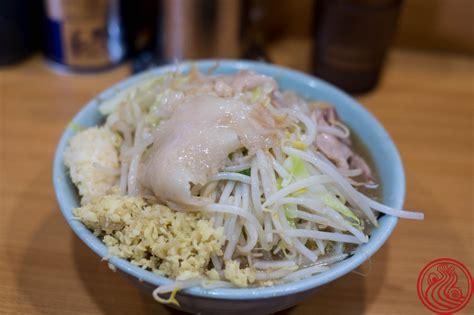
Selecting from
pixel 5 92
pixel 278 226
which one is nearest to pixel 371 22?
pixel 278 226

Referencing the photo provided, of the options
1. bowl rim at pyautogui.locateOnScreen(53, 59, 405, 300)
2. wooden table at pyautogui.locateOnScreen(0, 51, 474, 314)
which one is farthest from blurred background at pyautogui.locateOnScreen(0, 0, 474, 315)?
bowl rim at pyautogui.locateOnScreen(53, 59, 405, 300)

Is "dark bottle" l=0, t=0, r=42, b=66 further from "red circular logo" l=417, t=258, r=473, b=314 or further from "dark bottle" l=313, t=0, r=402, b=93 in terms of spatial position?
"red circular logo" l=417, t=258, r=473, b=314

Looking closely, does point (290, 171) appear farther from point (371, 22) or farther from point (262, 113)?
point (371, 22)

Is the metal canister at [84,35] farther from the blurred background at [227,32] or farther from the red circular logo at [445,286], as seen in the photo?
the red circular logo at [445,286]

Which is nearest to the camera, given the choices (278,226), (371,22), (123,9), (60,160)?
(278,226)

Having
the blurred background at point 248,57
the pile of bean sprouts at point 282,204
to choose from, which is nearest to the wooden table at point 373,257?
the blurred background at point 248,57

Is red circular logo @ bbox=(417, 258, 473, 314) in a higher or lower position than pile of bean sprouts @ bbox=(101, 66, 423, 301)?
lower

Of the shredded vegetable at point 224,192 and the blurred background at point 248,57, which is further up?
the shredded vegetable at point 224,192
